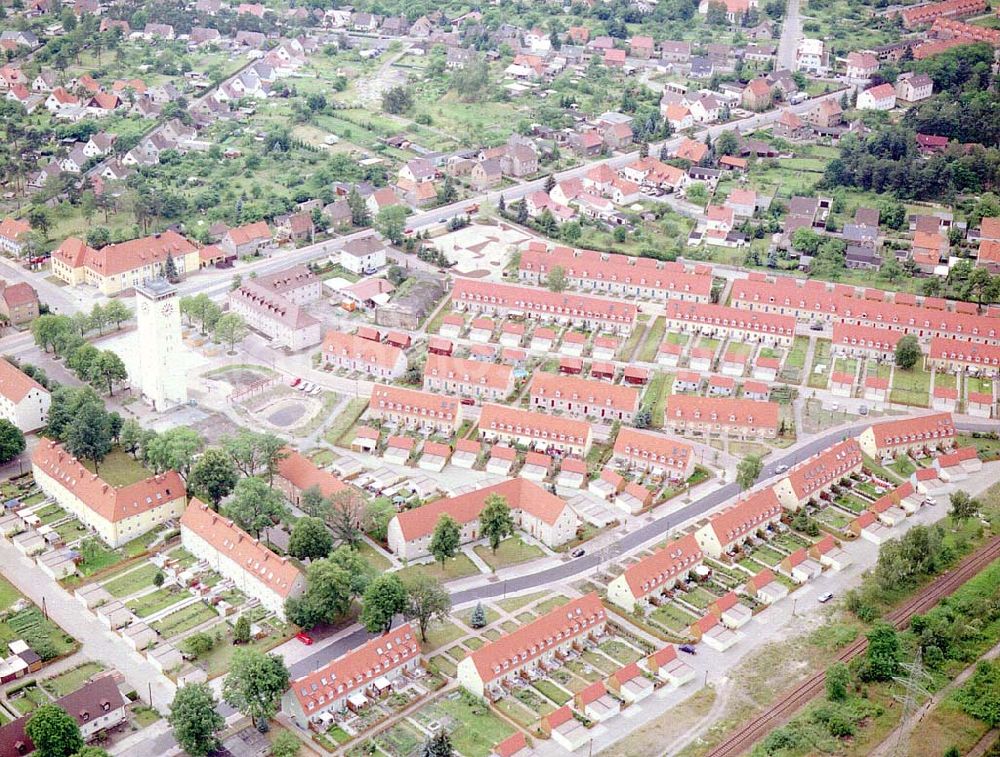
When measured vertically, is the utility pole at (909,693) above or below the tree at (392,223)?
below

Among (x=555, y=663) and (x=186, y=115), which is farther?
(x=186, y=115)

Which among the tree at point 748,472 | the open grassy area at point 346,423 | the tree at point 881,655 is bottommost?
the open grassy area at point 346,423

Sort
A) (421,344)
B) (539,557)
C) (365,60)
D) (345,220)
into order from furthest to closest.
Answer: (365,60) → (345,220) → (421,344) → (539,557)

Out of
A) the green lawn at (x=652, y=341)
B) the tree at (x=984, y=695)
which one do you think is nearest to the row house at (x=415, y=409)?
the green lawn at (x=652, y=341)

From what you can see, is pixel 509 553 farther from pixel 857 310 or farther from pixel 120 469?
pixel 857 310

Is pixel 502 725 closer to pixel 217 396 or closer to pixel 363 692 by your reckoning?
pixel 363 692

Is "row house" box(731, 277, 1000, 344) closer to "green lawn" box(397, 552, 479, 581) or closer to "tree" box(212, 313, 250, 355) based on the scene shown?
"tree" box(212, 313, 250, 355)

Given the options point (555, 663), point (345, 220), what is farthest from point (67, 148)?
point (555, 663)

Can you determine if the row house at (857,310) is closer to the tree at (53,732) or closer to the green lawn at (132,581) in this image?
the green lawn at (132,581)
